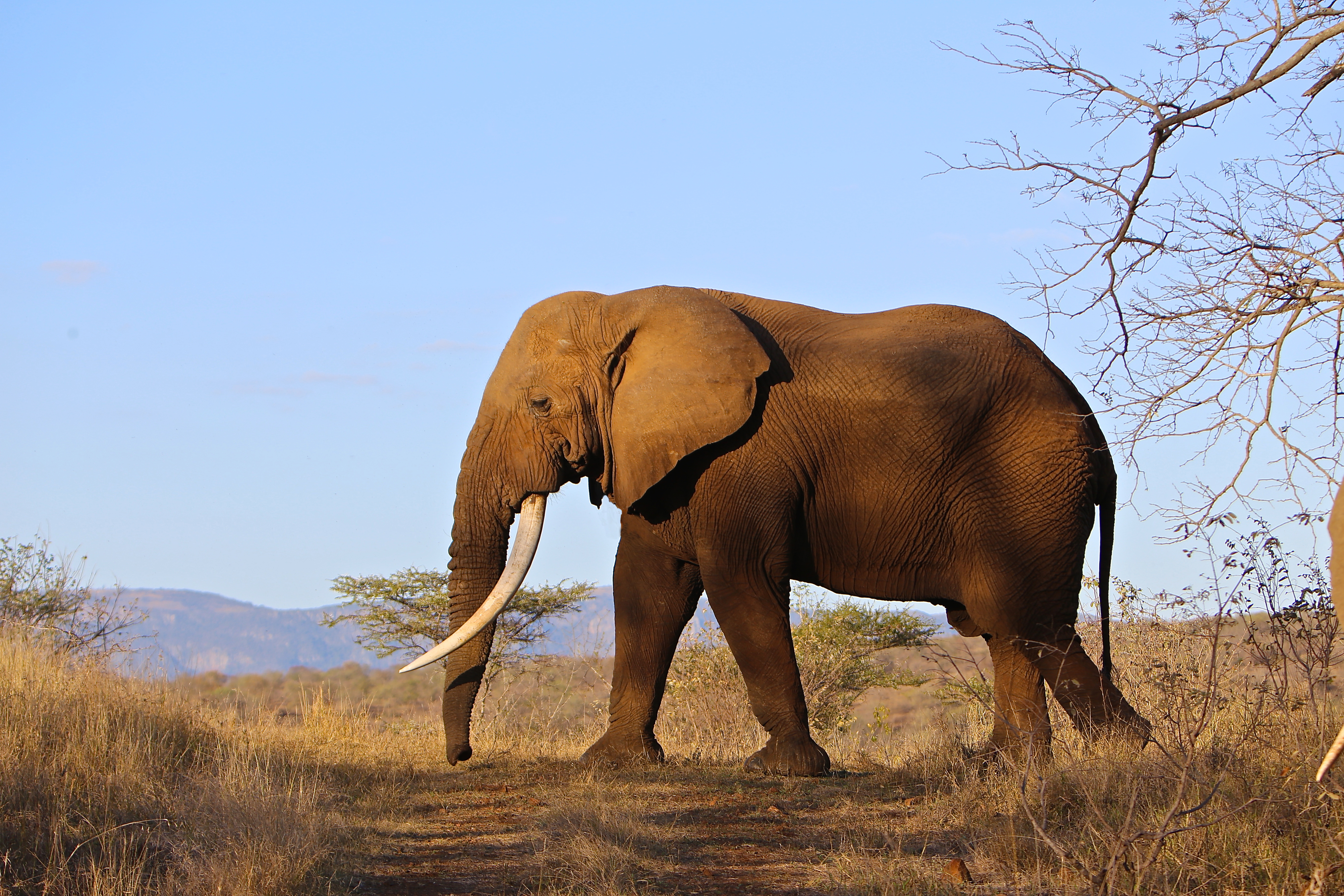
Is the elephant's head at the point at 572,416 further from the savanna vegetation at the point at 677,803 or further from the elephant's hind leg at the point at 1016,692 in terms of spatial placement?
the elephant's hind leg at the point at 1016,692

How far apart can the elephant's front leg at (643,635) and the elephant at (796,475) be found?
0.38m

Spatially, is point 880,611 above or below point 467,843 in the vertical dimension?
above

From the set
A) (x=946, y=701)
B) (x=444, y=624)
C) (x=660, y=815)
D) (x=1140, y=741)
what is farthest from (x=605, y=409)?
(x=946, y=701)

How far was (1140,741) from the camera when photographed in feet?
24.4

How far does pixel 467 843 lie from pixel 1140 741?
3.75 m

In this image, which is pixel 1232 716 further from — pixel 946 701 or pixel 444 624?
pixel 946 701

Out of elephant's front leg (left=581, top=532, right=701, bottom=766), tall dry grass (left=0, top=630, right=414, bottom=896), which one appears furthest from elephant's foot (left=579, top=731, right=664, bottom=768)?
tall dry grass (left=0, top=630, right=414, bottom=896)

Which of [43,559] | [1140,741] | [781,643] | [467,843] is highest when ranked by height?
[43,559]

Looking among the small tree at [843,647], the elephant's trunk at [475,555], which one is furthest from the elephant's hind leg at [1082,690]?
the small tree at [843,647]

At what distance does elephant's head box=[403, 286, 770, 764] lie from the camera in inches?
339

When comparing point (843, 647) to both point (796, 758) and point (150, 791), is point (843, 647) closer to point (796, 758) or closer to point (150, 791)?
point (796, 758)

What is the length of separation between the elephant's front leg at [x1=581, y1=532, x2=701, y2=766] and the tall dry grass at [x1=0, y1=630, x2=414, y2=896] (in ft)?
5.57

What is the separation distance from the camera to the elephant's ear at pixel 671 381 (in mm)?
8523

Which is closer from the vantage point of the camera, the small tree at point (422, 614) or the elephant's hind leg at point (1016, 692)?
the elephant's hind leg at point (1016, 692)
